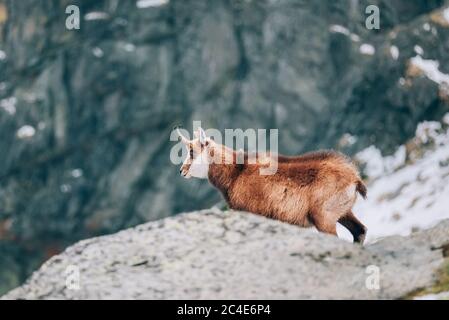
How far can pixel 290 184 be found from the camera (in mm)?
16328

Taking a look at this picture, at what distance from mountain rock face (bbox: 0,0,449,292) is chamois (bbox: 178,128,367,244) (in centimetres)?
5646

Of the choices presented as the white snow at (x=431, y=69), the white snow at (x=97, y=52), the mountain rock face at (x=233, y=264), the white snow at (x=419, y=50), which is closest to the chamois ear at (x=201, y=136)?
the mountain rock face at (x=233, y=264)

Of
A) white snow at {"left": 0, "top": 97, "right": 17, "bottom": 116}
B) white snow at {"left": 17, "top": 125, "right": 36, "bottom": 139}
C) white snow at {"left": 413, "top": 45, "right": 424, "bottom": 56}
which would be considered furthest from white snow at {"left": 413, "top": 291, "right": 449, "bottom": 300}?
white snow at {"left": 17, "top": 125, "right": 36, "bottom": 139}

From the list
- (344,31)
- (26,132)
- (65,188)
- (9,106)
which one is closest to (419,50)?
(344,31)

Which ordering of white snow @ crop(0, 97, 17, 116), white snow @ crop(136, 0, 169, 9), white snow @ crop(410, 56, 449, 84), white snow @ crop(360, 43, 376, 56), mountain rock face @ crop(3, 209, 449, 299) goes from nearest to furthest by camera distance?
mountain rock face @ crop(3, 209, 449, 299)
white snow @ crop(410, 56, 449, 84)
white snow @ crop(360, 43, 376, 56)
white snow @ crop(0, 97, 17, 116)
white snow @ crop(136, 0, 169, 9)

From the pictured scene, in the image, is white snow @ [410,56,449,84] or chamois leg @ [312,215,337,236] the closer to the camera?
chamois leg @ [312,215,337,236]

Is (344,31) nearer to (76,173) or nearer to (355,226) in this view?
(76,173)

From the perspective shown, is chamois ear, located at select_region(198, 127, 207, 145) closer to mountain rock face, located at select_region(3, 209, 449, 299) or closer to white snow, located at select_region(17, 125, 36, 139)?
mountain rock face, located at select_region(3, 209, 449, 299)

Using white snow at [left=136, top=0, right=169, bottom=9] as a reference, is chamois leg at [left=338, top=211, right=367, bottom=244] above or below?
below

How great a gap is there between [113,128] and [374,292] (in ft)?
245

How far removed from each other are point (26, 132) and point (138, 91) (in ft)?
36.2

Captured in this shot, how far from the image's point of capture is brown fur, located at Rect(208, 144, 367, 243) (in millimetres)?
16109

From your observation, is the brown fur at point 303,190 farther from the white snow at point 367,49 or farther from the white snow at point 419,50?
the white snow at point 367,49

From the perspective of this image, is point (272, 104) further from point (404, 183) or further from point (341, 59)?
point (404, 183)
